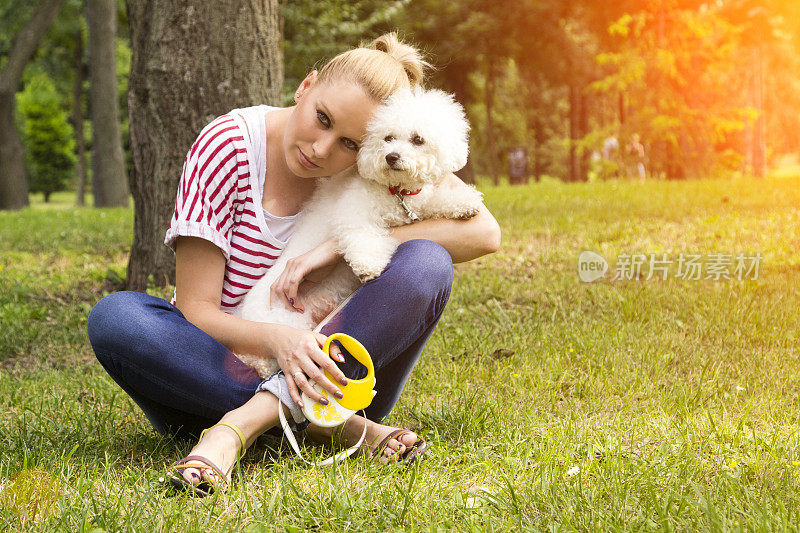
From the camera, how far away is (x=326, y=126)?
7.75 ft

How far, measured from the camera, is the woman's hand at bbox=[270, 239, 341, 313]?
2.37 metres

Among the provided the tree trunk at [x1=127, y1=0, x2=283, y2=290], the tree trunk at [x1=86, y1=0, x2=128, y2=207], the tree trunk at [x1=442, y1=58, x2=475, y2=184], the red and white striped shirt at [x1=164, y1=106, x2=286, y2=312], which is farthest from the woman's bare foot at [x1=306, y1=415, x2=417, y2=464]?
the tree trunk at [x1=442, y1=58, x2=475, y2=184]

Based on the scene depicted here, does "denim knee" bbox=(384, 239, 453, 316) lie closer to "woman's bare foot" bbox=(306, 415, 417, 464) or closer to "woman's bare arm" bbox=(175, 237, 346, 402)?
"woman's bare arm" bbox=(175, 237, 346, 402)

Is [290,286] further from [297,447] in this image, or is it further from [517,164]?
[517,164]

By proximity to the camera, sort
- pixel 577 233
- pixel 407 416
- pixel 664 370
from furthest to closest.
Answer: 1. pixel 577 233
2. pixel 664 370
3. pixel 407 416

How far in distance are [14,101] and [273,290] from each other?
1379cm

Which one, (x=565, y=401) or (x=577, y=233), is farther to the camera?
(x=577, y=233)

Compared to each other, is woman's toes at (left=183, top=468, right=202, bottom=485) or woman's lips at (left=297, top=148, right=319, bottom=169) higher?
woman's lips at (left=297, top=148, right=319, bottom=169)

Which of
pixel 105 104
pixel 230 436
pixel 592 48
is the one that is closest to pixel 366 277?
pixel 230 436

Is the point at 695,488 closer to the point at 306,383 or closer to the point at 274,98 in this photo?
the point at 306,383

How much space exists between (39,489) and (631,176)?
13.2m

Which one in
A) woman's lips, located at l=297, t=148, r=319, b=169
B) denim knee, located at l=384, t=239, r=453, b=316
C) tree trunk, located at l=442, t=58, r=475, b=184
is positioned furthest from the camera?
tree trunk, located at l=442, t=58, r=475, b=184

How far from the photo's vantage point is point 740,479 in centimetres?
210

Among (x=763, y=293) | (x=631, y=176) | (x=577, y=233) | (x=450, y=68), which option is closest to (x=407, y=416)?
(x=763, y=293)
